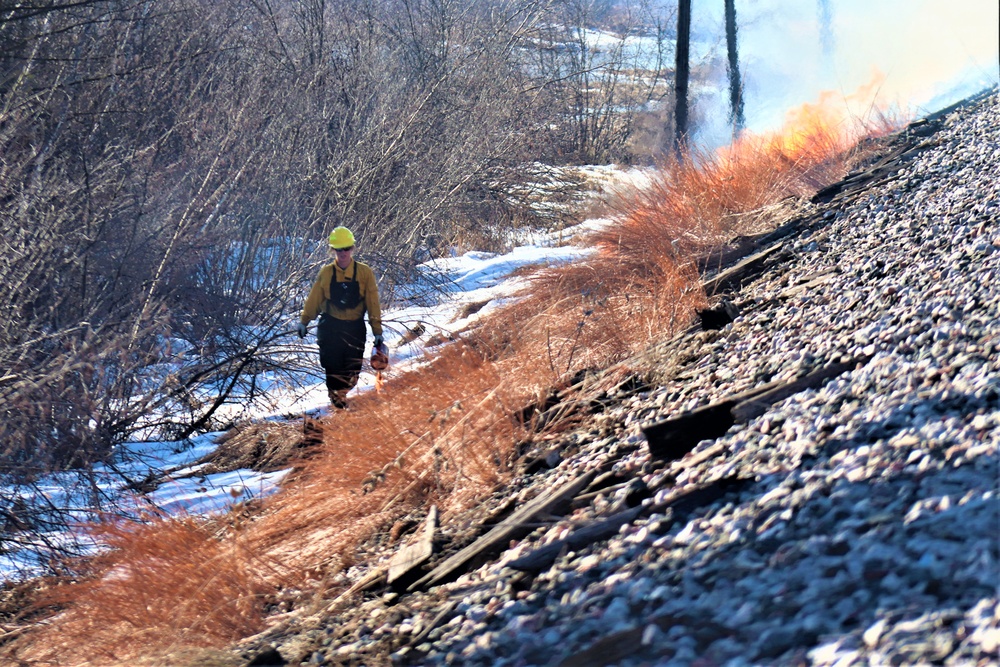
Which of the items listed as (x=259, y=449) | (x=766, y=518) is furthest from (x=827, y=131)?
(x=766, y=518)

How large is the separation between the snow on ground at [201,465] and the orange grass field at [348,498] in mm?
402

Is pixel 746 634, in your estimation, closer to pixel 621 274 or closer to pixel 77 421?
pixel 77 421

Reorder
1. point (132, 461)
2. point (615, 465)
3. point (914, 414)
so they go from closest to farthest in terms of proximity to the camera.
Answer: point (914, 414) → point (615, 465) → point (132, 461)

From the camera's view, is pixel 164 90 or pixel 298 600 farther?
pixel 164 90

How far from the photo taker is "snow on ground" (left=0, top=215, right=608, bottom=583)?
19.0 ft

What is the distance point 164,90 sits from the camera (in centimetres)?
1117

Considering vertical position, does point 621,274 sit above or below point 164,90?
below

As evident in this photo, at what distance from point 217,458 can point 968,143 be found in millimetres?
6672

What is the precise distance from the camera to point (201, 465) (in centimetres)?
804

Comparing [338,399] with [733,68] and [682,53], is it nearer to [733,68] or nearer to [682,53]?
[682,53]

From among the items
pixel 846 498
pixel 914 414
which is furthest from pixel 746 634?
pixel 914 414

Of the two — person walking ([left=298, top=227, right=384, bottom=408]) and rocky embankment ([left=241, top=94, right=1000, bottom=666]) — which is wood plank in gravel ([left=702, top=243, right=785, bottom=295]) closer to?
rocky embankment ([left=241, top=94, right=1000, bottom=666])

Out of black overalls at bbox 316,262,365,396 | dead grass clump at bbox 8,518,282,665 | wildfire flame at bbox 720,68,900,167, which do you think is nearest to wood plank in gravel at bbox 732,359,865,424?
dead grass clump at bbox 8,518,282,665

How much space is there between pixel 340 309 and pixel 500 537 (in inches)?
179
